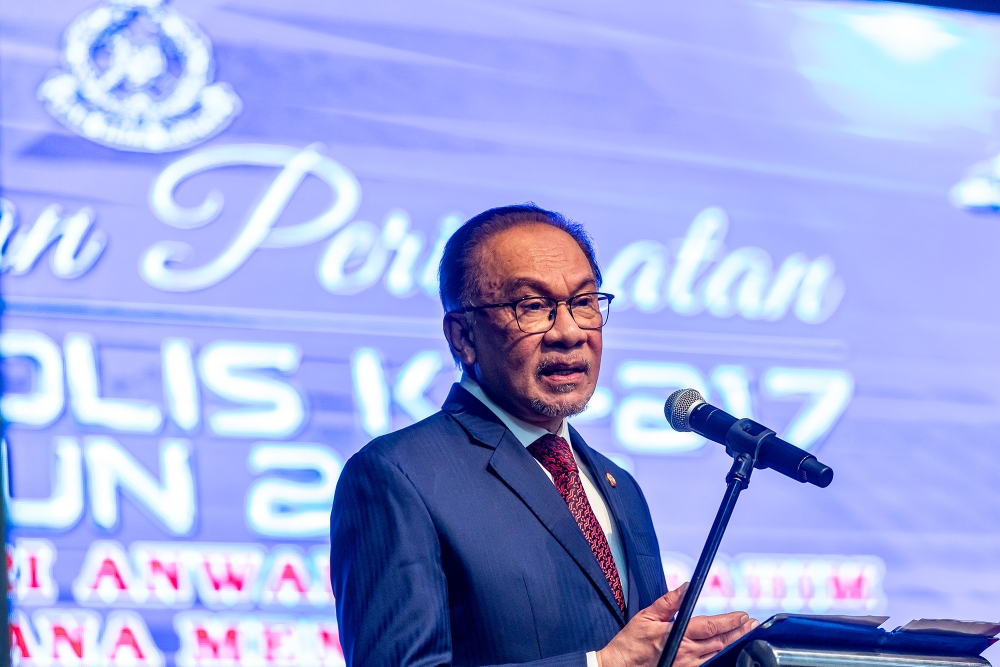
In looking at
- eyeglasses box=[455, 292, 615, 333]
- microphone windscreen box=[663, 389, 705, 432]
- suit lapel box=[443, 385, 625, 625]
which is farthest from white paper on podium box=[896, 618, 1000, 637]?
eyeglasses box=[455, 292, 615, 333]

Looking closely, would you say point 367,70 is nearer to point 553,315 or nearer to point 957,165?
point 553,315

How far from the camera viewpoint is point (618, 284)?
3.72 metres

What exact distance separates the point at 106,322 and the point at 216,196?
0.54 m

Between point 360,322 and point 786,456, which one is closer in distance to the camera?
point 786,456

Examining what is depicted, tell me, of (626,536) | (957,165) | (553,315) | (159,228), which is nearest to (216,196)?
(159,228)

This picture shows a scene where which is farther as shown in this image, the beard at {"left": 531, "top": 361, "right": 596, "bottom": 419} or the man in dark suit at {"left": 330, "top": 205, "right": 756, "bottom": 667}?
the beard at {"left": 531, "top": 361, "right": 596, "bottom": 419}

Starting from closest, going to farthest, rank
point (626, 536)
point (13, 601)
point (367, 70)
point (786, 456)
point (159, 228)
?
point (786, 456), point (626, 536), point (13, 601), point (159, 228), point (367, 70)

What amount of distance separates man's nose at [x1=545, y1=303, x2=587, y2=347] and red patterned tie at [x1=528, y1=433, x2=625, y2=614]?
8.2 inches

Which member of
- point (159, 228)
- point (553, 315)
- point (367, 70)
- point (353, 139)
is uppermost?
point (367, 70)

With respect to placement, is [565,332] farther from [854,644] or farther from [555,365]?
[854,644]

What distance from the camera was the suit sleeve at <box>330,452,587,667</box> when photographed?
178cm

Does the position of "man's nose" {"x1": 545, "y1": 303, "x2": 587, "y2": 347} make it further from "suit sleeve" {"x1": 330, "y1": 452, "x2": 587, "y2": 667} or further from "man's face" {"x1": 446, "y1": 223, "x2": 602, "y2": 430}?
"suit sleeve" {"x1": 330, "y1": 452, "x2": 587, "y2": 667}

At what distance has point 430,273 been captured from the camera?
3.59m

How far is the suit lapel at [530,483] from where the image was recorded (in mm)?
1990
